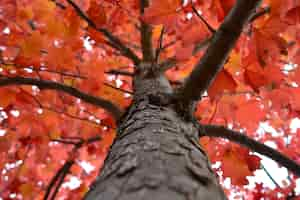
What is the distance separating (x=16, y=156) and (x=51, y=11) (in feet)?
5.39

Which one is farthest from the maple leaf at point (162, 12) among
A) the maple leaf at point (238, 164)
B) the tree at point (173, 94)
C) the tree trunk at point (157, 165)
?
the maple leaf at point (238, 164)

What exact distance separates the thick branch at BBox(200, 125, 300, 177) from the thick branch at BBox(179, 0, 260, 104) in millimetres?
195

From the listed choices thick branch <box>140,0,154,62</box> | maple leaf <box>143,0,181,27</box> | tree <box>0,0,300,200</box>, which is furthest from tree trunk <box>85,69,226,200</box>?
thick branch <box>140,0,154,62</box>

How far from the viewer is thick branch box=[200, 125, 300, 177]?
136cm

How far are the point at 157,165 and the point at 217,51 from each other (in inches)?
22.0

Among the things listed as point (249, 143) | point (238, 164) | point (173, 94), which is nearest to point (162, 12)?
point (173, 94)

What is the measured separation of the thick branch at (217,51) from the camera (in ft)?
3.41

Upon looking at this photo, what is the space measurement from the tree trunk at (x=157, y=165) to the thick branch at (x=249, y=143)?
0.61 feet

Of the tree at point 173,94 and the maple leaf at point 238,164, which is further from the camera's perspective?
the maple leaf at point 238,164

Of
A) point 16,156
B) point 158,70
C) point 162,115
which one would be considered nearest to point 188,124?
point 162,115

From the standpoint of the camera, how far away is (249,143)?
4.48 feet

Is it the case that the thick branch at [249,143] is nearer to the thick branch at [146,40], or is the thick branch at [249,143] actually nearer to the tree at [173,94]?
the tree at [173,94]

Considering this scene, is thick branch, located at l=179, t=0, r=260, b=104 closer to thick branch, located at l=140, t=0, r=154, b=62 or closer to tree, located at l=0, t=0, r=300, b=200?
tree, located at l=0, t=0, r=300, b=200

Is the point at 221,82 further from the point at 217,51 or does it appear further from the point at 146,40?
the point at 146,40
